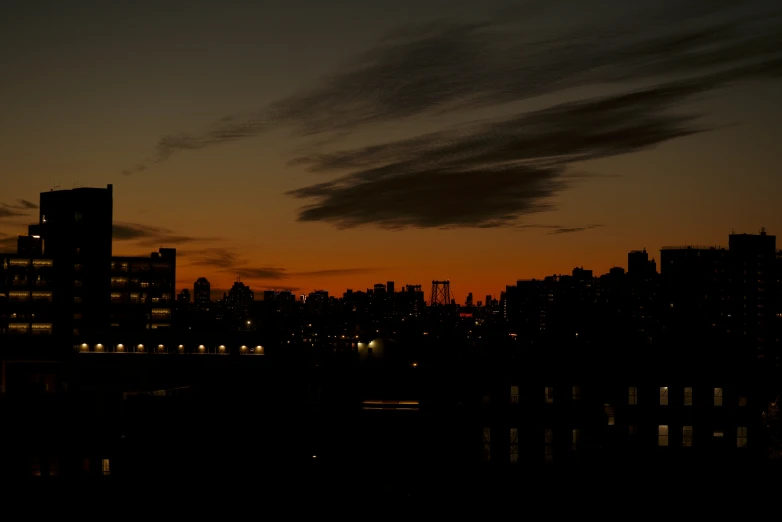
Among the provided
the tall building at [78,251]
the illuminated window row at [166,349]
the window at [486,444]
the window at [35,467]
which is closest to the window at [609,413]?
the window at [486,444]

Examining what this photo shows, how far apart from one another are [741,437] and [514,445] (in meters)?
11.6

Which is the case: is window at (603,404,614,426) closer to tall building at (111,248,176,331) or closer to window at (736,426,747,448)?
window at (736,426,747,448)

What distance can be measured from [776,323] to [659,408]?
141140mm

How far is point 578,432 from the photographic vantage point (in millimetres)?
43875

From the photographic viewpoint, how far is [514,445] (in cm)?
4347

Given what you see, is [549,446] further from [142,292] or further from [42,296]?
[142,292]

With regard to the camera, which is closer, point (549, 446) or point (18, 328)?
point (549, 446)

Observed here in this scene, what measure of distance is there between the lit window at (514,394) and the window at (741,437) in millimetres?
11174

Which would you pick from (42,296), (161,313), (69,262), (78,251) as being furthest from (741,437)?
(161,313)

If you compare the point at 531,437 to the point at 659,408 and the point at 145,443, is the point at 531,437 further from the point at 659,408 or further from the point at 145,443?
the point at 145,443

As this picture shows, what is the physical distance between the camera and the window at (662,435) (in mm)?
44656

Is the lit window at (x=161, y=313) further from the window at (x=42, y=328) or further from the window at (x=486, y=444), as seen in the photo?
the window at (x=486, y=444)

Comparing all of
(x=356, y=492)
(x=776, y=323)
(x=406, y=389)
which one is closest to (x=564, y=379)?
(x=406, y=389)

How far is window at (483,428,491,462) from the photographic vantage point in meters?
43.6
